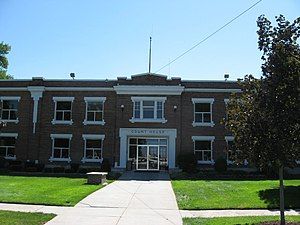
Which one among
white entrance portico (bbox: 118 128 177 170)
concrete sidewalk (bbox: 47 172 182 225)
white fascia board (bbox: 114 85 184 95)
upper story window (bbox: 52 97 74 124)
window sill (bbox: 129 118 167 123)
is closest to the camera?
concrete sidewalk (bbox: 47 172 182 225)

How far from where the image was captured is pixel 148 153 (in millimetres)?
32188

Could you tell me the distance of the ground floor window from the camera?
32219 mm

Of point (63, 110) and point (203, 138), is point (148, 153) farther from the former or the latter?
point (63, 110)

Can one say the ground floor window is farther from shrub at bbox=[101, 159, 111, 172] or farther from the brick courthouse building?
shrub at bbox=[101, 159, 111, 172]

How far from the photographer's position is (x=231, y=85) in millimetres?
32625

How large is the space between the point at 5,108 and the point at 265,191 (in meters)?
25.4

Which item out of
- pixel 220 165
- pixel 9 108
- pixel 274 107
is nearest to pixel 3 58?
pixel 9 108

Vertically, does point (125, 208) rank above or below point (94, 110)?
below

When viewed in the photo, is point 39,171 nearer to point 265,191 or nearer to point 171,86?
point 171,86

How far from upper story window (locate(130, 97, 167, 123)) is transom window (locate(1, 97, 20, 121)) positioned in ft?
35.8

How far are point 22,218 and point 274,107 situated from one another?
27.3 ft

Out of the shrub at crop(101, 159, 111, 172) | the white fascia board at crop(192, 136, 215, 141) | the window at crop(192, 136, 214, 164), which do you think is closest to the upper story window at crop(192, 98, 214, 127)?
the white fascia board at crop(192, 136, 215, 141)

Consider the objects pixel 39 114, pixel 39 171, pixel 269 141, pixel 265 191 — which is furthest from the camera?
pixel 39 114

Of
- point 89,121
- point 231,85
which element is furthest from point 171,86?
point 89,121
